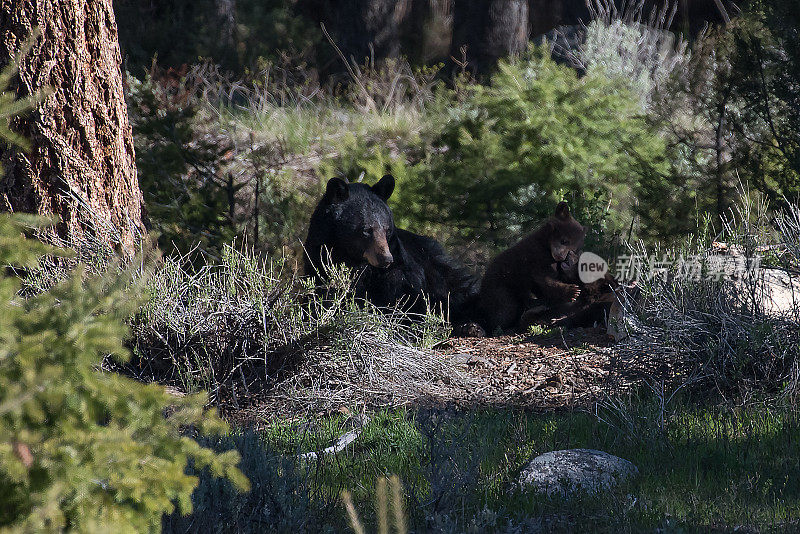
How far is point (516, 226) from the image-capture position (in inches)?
331

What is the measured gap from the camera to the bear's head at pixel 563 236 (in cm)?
661

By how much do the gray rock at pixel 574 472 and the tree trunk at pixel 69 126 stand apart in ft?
11.1

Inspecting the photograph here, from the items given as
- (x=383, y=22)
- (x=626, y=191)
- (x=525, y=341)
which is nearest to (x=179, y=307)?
(x=525, y=341)

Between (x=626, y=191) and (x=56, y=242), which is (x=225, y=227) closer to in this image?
(x=56, y=242)

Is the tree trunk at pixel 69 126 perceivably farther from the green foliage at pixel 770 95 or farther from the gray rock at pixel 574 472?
the green foliage at pixel 770 95

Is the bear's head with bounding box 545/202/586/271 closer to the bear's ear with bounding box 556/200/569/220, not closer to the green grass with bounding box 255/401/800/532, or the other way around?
the bear's ear with bounding box 556/200/569/220

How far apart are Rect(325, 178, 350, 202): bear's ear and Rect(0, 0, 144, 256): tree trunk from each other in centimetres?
145

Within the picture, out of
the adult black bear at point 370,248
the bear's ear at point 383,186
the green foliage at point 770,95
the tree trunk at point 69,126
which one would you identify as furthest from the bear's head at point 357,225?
the green foliage at point 770,95

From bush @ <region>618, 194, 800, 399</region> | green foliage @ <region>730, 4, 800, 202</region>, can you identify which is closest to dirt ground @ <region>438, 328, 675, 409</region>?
bush @ <region>618, 194, 800, 399</region>

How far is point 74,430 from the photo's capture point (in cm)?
205

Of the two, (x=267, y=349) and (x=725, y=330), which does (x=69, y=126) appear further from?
(x=725, y=330)

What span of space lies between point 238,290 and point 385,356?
105 centimetres

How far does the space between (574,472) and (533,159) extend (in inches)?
201

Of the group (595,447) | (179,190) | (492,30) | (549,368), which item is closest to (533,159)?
(549,368)
